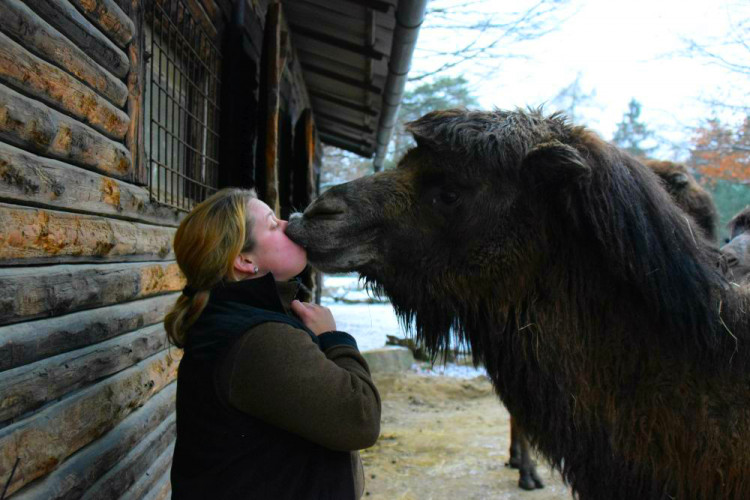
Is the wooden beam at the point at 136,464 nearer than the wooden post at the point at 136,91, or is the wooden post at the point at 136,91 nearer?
the wooden beam at the point at 136,464

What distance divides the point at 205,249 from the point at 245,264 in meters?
0.19

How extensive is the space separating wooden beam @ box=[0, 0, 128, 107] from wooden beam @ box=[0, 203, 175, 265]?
1.66ft

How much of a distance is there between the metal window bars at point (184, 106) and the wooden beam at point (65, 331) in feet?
3.47

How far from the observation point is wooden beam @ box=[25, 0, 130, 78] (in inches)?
75.6

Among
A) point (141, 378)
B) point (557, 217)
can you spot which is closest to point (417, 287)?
point (557, 217)

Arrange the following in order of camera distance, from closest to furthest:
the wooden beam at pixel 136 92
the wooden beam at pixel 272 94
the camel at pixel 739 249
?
the wooden beam at pixel 136 92, the camel at pixel 739 249, the wooden beam at pixel 272 94

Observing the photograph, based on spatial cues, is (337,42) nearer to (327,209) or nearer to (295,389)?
(327,209)

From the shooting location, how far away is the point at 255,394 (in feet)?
5.87

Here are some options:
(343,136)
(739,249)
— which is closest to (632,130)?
(343,136)

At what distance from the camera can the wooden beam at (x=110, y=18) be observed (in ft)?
7.41

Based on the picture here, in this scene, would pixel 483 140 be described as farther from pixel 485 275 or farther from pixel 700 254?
pixel 700 254

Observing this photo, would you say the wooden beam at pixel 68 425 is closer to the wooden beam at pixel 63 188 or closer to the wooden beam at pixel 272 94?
the wooden beam at pixel 63 188

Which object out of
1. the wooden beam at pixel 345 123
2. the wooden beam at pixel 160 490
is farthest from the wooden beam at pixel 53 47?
the wooden beam at pixel 345 123

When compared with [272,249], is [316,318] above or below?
below
